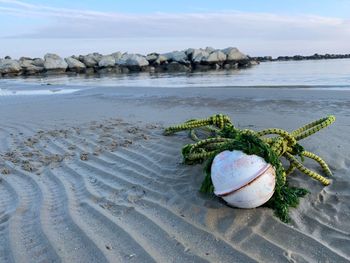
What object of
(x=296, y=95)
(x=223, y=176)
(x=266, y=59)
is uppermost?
(x=223, y=176)

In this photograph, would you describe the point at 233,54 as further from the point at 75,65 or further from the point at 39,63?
the point at 39,63

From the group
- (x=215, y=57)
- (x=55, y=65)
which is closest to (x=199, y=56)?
(x=215, y=57)

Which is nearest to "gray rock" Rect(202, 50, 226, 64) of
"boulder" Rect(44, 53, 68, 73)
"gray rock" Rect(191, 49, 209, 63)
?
"gray rock" Rect(191, 49, 209, 63)

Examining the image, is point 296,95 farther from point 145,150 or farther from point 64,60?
point 64,60

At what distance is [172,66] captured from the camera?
39062mm

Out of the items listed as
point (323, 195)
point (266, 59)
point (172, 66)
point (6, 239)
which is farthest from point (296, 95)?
point (266, 59)

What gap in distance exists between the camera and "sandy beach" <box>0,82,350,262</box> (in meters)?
2.65

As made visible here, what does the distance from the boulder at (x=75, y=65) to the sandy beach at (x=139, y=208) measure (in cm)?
3447

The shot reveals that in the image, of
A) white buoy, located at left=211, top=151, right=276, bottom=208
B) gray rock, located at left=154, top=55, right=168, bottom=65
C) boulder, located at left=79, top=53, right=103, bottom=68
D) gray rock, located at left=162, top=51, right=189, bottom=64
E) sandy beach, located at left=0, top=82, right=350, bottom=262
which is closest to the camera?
sandy beach, located at left=0, top=82, right=350, bottom=262

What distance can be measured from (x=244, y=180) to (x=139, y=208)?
93 cm

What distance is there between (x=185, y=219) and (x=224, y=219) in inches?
11.7

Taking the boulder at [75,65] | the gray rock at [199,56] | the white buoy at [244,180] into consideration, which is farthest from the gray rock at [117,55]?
the white buoy at [244,180]

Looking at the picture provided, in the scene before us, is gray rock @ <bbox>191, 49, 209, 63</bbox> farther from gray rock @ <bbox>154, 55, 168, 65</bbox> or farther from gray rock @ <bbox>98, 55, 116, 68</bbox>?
gray rock @ <bbox>98, 55, 116, 68</bbox>

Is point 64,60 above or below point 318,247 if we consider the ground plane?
below
